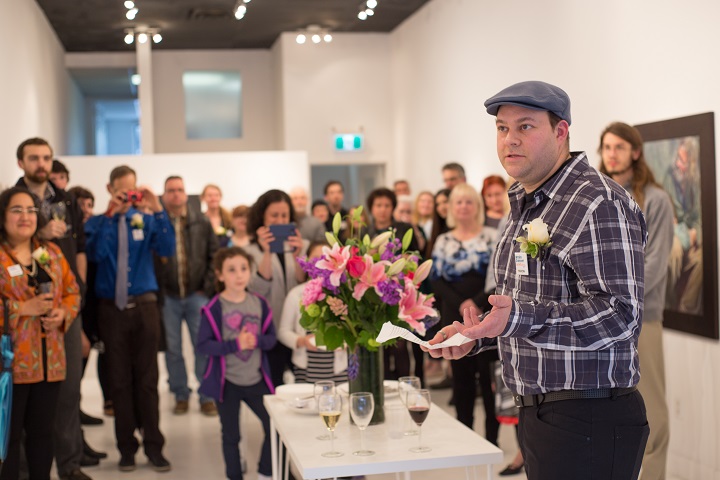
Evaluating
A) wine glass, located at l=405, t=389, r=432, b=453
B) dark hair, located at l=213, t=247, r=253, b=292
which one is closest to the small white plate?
wine glass, located at l=405, t=389, r=432, b=453

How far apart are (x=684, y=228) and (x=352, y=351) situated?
100 inches

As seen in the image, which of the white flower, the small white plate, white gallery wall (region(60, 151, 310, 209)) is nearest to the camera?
the white flower

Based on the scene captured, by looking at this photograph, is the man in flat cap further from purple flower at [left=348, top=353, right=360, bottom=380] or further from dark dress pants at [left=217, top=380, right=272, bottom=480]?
dark dress pants at [left=217, top=380, right=272, bottom=480]

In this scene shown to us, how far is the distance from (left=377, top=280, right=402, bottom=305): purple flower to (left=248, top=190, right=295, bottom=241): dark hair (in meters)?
2.09

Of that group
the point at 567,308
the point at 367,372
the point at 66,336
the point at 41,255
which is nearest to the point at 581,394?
the point at 567,308

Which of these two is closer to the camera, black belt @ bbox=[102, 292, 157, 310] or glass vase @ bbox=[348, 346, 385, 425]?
glass vase @ bbox=[348, 346, 385, 425]

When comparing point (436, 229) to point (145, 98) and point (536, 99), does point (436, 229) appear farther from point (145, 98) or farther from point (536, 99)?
point (145, 98)

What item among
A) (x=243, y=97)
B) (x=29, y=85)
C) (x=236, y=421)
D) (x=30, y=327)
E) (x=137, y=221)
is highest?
(x=243, y=97)

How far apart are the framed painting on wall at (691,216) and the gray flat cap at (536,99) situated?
308 cm

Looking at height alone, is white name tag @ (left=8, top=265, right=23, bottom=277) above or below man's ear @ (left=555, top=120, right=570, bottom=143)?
below

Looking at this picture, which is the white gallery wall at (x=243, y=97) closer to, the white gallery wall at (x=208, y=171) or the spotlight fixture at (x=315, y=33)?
the spotlight fixture at (x=315, y=33)

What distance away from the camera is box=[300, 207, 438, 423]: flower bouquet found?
11.5 ft

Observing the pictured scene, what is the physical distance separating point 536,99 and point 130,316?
3836 mm

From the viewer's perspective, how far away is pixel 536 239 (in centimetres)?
222
